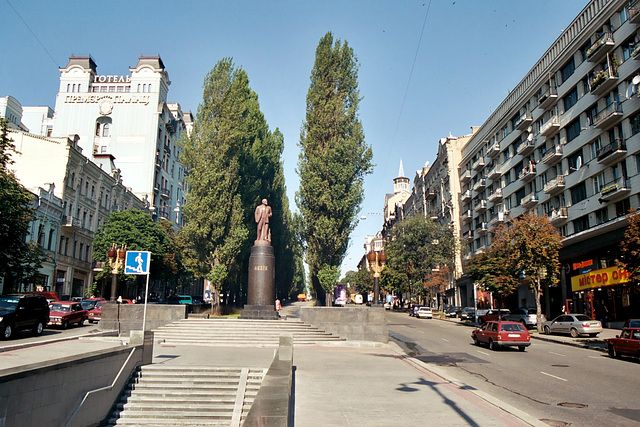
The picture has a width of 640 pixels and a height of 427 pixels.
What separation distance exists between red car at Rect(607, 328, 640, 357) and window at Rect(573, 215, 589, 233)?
735 inches

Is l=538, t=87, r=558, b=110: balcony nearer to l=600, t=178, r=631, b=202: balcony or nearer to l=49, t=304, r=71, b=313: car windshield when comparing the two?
l=600, t=178, r=631, b=202: balcony

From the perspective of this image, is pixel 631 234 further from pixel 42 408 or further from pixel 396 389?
pixel 42 408

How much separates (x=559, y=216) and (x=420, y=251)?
22308 mm

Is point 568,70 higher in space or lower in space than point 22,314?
higher

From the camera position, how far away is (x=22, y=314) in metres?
20.0

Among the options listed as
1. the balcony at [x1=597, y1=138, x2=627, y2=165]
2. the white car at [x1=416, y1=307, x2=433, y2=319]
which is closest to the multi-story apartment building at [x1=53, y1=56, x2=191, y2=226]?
the white car at [x1=416, y1=307, x2=433, y2=319]

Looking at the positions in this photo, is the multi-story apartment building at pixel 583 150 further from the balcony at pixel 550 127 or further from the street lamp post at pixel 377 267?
the street lamp post at pixel 377 267

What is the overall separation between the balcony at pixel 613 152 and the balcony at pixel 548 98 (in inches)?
333

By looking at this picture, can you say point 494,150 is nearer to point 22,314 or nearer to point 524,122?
point 524,122

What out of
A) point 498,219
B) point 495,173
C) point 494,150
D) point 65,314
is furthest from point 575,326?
point 65,314

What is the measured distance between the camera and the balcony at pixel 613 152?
100 feet

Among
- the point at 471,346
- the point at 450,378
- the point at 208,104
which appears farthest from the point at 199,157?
the point at 450,378

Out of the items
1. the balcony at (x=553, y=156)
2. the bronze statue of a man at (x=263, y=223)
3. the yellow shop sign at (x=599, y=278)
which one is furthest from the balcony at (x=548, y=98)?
the bronze statue of a man at (x=263, y=223)

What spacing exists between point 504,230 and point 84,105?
56.0 meters
